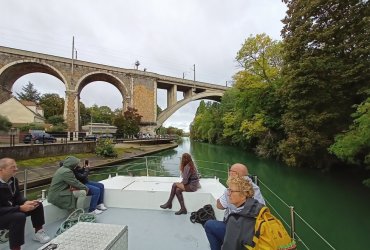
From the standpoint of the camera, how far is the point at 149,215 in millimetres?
3809

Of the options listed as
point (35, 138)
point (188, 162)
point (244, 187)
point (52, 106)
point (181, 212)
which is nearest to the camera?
point (244, 187)

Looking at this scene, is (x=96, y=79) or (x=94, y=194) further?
(x=96, y=79)

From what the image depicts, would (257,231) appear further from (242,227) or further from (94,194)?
(94,194)

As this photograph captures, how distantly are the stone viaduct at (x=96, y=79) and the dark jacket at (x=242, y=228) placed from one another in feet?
91.1

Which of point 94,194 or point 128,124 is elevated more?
point 128,124

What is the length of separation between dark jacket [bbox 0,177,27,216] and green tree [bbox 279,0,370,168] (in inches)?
434

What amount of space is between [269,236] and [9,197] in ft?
8.37

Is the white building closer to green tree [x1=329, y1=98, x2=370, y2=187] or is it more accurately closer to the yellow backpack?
green tree [x1=329, y1=98, x2=370, y2=187]

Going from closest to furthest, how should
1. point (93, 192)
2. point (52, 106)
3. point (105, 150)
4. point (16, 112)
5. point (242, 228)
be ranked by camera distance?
point (242, 228) → point (93, 192) → point (105, 150) → point (16, 112) → point (52, 106)

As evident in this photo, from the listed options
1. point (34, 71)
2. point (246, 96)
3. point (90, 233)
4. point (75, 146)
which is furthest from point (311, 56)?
point (34, 71)

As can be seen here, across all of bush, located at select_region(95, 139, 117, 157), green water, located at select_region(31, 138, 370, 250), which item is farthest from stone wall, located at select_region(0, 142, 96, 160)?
green water, located at select_region(31, 138, 370, 250)

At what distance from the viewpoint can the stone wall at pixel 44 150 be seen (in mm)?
11664

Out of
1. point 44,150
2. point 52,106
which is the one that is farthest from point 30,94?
point 44,150

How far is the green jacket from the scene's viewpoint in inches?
132
